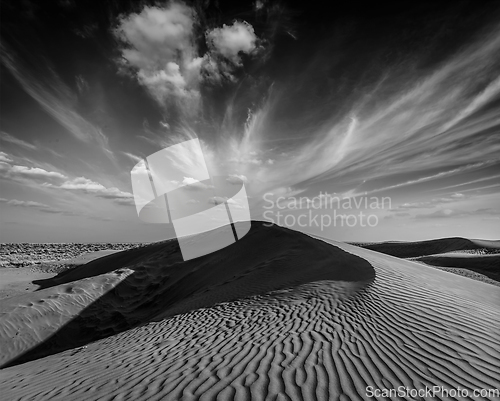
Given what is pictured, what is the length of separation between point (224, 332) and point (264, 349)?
4.95 feet

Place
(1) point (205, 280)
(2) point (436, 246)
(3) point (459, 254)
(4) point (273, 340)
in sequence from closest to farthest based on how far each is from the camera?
(4) point (273, 340), (1) point (205, 280), (3) point (459, 254), (2) point (436, 246)

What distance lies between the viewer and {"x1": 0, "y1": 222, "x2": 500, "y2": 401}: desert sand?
3020 millimetres

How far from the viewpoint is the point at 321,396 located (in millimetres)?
2686

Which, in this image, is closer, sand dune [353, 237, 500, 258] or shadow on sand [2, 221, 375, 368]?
shadow on sand [2, 221, 375, 368]

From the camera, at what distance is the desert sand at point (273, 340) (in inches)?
119

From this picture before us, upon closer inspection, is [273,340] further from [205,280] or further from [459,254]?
[459,254]

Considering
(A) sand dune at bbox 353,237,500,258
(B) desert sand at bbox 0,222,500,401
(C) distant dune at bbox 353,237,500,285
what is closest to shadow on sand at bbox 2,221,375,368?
(B) desert sand at bbox 0,222,500,401

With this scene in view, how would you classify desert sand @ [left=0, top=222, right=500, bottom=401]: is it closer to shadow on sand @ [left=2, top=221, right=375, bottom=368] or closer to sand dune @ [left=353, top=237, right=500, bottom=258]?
shadow on sand @ [left=2, top=221, right=375, bottom=368]

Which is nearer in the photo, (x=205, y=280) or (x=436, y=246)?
(x=205, y=280)

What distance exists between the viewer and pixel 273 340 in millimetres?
4312

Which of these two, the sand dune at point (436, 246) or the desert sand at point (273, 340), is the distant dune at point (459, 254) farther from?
the desert sand at point (273, 340)

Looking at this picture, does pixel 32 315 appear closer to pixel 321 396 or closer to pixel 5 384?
pixel 5 384

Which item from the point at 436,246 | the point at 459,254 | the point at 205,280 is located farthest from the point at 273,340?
the point at 436,246

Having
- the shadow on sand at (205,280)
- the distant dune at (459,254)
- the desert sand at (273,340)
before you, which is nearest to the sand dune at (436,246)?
the distant dune at (459,254)
